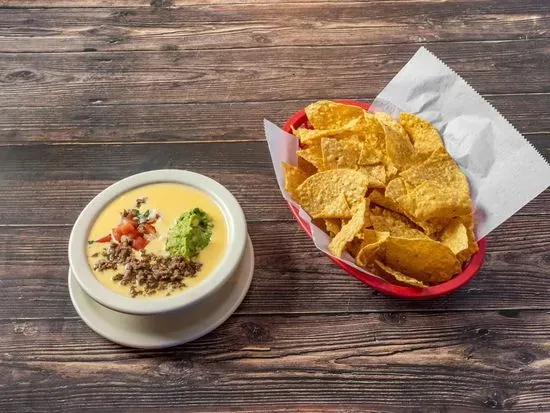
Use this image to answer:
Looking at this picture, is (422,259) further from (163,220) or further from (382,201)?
(163,220)

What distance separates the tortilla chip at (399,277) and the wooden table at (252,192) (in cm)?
9

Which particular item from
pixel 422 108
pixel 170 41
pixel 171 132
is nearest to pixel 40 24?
pixel 170 41

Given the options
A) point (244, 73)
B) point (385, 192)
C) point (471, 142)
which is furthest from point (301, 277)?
point (244, 73)

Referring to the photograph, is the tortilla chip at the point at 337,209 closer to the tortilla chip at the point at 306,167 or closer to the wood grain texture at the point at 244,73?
the tortilla chip at the point at 306,167

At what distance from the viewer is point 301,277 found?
1365mm

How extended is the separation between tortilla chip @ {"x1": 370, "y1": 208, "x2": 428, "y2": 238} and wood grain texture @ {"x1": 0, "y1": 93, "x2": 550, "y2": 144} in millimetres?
446

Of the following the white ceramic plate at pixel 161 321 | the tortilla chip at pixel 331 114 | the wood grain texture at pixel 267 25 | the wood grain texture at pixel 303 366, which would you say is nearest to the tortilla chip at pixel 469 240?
the wood grain texture at pixel 303 366

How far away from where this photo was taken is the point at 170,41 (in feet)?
6.43

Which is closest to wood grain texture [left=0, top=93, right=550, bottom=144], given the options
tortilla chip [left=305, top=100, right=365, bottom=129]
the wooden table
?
the wooden table

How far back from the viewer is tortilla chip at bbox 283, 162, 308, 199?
1.37 metres

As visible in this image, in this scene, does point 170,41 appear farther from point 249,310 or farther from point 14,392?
point 14,392

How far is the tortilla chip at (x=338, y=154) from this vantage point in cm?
139

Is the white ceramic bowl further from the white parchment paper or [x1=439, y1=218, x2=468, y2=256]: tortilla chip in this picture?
[x1=439, y1=218, x2=468, y2=256]: tortilla chip

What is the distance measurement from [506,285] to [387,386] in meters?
0.36
